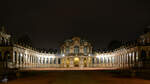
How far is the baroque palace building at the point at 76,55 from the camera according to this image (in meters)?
46.4

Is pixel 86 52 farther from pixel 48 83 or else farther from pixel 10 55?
pixel 48 83

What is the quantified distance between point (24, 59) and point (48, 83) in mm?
37250

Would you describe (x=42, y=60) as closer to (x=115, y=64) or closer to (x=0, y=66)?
(x=115, y=64)

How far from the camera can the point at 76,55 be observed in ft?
247

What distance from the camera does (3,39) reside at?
55.4m

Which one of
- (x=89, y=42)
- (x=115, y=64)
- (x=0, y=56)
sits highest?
(x=89, y=42)

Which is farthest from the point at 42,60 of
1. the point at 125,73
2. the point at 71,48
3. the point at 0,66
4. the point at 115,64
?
the point at 125,73

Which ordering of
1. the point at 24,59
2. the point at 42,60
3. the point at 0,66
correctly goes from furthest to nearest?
the point at 42,60 → the point at 24,59 → the point at 0,66

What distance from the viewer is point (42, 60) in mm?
71562

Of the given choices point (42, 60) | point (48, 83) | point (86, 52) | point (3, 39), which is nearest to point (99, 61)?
point (86, 52)

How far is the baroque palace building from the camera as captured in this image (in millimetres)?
46406

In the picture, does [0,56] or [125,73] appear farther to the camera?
[0,56]

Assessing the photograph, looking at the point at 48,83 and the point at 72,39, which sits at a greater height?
the point at 72,39

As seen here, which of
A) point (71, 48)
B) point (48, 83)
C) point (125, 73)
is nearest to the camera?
point (48, 83)
